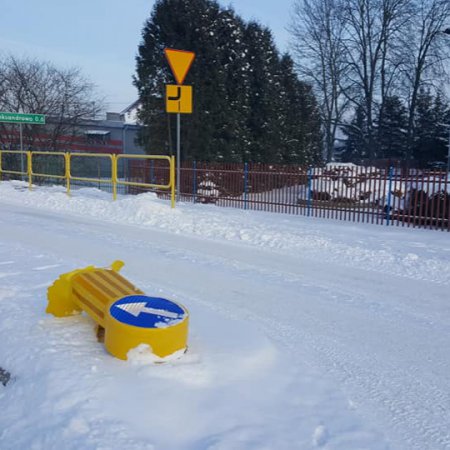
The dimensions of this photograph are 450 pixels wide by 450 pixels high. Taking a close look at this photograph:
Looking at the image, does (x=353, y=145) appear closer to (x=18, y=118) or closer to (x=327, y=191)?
(x=327, y=191)

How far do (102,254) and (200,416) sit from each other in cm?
512

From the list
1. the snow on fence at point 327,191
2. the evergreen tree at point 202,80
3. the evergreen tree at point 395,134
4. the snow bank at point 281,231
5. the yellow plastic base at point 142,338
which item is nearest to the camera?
the yellow plastic base at point 142,338

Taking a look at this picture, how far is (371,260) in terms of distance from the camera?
318 inches

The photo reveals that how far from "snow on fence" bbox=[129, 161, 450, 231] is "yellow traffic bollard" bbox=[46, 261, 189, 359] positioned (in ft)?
32.4

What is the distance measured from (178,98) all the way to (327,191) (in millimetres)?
5260

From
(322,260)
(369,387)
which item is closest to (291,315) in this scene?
(369,387)

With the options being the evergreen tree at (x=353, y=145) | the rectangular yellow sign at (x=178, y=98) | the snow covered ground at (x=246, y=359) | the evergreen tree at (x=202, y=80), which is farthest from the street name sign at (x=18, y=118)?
the evergreen tree at (x=353, y=145)

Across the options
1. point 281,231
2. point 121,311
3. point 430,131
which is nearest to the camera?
point 121,311

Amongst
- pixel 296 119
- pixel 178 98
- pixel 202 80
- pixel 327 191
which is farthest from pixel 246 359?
pixel 296 119

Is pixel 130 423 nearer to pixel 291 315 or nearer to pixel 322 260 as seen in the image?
pixel 291 315

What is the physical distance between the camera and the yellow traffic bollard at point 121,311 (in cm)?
367

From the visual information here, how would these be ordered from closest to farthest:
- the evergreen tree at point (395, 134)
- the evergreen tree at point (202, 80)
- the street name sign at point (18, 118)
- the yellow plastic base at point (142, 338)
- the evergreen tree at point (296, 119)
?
the yellow plastic base at point (142, 338) < the street name sign at point (18, 118) < the evergreen tree at point (202, 80) < the evergreen tree at point (296, 119) < the evergreen tree at point (395, 134)

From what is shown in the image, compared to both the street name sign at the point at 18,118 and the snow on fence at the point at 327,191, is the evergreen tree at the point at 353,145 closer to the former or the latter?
the snow on fence at the point at 327,191

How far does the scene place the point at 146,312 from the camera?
12.7 feet
